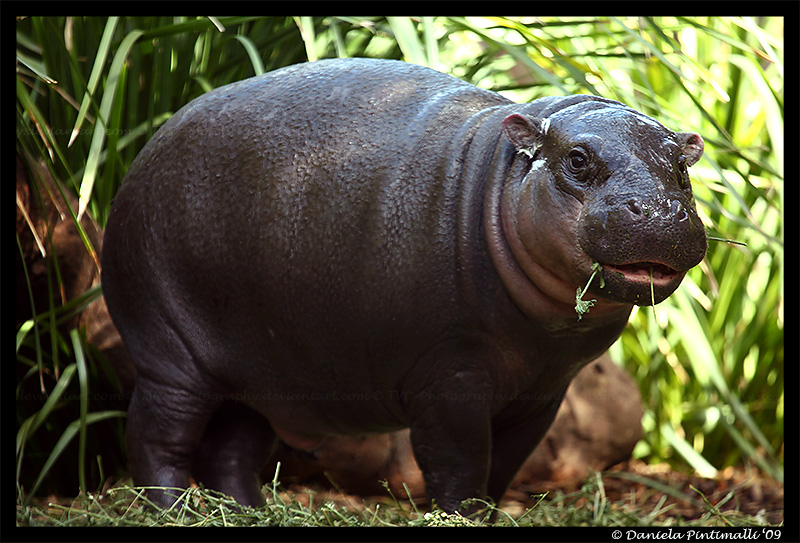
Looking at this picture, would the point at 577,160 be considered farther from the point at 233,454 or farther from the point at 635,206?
the point at 233,454

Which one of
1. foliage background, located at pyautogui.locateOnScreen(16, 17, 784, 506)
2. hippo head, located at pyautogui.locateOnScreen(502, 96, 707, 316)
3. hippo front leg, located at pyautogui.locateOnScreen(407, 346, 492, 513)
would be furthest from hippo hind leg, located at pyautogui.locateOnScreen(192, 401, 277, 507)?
hippo head, located at pyautogui.locateOnScreen(502, 96, 707, 316)

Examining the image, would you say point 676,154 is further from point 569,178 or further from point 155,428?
point 155,428

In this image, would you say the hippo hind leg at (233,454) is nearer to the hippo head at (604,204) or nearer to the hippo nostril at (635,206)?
the hippo head at (604,204)

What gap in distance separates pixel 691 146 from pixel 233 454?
1.53 metres

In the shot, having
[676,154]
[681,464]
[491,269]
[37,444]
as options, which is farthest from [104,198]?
[681,464]

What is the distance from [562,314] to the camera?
221 cm

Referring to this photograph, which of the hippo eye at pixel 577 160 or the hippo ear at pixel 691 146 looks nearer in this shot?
the hippo eye at pixel 577 160

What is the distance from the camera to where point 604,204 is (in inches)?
77.4

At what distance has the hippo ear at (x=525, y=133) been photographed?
84.0 inches

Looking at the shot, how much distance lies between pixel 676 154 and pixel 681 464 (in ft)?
7.92

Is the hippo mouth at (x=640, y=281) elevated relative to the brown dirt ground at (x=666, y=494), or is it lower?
elevated

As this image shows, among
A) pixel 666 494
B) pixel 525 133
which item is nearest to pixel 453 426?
pixel 525 133

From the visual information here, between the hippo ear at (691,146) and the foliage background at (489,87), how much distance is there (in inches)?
17.5

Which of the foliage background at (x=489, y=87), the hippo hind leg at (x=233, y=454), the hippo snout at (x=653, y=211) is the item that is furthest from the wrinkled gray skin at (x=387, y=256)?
the foliage background at (x=489, y=87)
